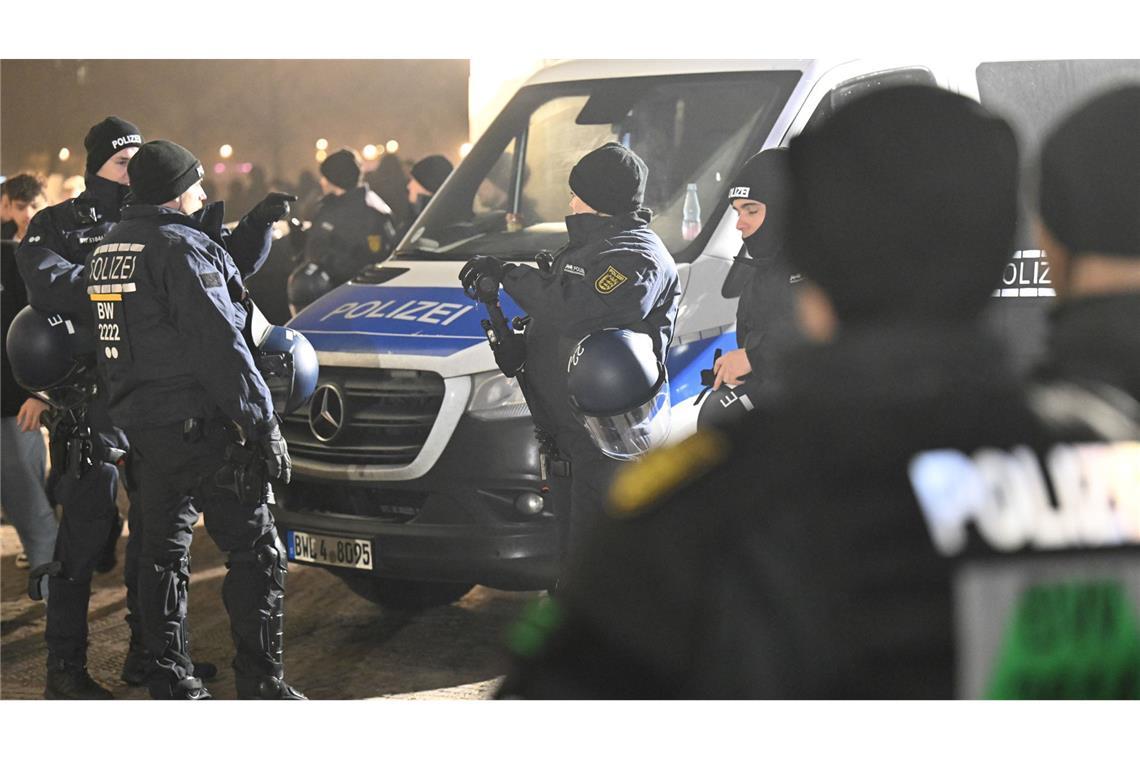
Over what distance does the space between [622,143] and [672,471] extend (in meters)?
3.58

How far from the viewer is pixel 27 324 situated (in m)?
4.55

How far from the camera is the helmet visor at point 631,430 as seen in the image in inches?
174

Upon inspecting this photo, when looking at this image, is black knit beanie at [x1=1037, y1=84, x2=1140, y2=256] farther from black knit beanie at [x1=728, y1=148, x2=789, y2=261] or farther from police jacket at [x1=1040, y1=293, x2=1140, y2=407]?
black knit beanie at [x1=728, y1=148, x2=789, y2=261]

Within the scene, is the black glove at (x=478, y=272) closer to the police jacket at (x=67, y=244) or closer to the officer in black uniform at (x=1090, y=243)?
the police jacket at (x=67, y=244)

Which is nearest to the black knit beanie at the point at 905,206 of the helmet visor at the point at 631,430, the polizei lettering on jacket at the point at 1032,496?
the polizei lettering on jacket at the point at 1032,496

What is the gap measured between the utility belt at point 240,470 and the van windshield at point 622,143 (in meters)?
1.19

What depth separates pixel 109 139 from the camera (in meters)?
4.54

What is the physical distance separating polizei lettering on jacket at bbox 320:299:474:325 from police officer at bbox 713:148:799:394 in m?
0.91

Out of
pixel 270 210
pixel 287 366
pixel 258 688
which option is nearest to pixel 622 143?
pixel 270 210

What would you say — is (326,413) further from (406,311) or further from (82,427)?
(82,427)

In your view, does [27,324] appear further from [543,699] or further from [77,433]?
[543,699]

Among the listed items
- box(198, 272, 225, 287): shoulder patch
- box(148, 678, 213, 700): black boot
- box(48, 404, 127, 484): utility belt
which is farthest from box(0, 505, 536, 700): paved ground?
box(198, 272, 225, 287): shoulder patch

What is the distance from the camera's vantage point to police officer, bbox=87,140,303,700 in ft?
13.2
